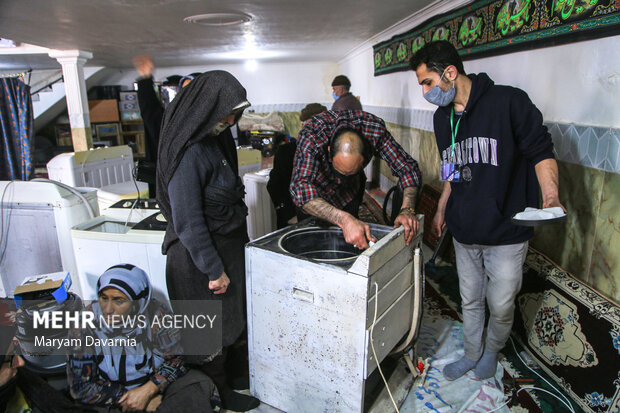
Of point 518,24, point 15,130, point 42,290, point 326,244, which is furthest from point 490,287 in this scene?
point 15,130

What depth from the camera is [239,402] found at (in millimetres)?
1709

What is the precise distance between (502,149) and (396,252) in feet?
Answer: 1.94

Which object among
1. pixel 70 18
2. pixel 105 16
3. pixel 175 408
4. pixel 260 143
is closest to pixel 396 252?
pixel 175 408

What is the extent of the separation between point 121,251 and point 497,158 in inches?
71.1

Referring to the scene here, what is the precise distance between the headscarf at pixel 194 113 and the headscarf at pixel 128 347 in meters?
0.45

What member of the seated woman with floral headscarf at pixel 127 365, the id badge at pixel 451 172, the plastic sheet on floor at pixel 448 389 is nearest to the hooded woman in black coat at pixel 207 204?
the seated woman with floral headscarf at pixel 127 365

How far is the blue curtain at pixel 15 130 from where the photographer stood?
17.9ft

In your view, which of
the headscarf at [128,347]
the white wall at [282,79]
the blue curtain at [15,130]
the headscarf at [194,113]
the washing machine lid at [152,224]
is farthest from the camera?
the white wall at [282,79]

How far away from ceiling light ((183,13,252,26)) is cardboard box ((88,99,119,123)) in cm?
589

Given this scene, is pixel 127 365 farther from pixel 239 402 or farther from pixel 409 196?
pixel 409 196

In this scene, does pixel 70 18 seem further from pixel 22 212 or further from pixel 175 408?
pixel 175 408

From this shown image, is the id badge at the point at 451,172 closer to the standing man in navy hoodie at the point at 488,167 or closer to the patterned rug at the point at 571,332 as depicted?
the standing man in navy hoodie at the point at 488,167

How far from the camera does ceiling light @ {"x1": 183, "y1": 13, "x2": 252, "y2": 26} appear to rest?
373 centimetres

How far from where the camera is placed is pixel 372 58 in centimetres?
574
